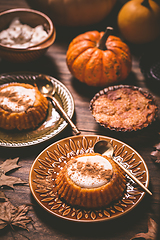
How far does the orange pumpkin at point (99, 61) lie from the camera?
5.70 feet

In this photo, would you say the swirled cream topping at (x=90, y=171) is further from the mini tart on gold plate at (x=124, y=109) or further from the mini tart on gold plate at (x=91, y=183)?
the mini tart on gold plate at (x=124, y=109)

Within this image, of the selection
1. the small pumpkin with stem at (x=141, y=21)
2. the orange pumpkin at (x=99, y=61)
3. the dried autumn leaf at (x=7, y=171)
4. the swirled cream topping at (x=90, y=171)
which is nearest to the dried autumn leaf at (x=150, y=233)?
the swirled cream topping at (x=90, y=171)

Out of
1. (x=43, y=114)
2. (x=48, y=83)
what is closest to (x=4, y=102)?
(x=43, y=114)

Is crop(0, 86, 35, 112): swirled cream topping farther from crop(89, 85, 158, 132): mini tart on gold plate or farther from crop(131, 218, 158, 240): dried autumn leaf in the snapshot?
crop(131, 218, 158, 240): dried autumn leaf

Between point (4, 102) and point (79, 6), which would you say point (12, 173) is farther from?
point (79, 6)

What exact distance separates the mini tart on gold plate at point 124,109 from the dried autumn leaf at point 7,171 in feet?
1.85

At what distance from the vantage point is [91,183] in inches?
43.9

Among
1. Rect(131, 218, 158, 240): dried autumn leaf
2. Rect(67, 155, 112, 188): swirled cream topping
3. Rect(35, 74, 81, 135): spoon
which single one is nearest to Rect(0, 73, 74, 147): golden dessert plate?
Rect(35, 74, 81, 135): spoon

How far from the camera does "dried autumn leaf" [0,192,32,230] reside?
1.15 meters

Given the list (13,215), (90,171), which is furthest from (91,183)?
(13,215)

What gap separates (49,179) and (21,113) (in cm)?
49

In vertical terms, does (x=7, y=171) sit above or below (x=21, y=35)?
below

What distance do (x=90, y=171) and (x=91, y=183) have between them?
0.19 ft

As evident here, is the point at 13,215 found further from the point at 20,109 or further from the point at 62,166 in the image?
the point at 20,109
